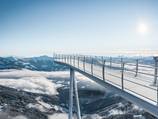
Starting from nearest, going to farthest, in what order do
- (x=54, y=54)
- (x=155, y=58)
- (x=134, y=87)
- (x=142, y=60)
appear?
(x=134, y=87) → (x=155, y=58) → (x=142, y=60) → (x=54, y=54)

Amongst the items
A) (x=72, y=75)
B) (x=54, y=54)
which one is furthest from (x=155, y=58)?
(x=54, y=54)

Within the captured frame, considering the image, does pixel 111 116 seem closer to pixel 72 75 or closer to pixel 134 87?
pixel 72 75

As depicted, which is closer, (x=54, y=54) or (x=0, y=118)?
(x=54, y=54)

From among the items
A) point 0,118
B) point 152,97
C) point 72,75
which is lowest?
point 0,118

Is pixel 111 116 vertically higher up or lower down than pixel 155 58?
lower down

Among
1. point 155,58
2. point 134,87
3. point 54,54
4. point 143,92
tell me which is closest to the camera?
point 143,92

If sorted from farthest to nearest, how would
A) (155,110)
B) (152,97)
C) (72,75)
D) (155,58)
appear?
(72,75)
(155,58)
(152,97)
(155,110)

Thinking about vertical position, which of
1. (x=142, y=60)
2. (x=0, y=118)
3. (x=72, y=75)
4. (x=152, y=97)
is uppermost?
(x=142, y=60)

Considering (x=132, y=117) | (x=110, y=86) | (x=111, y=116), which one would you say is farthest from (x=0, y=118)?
(x=110, y=86)

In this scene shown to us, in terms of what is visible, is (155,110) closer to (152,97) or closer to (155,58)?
(152,97)
